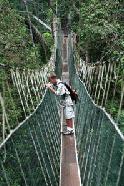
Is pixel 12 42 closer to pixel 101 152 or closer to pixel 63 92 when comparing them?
pixel 63 92

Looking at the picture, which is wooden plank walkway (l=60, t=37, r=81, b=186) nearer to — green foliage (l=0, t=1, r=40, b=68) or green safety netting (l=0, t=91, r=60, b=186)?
green safety netting (l=0, t=91, r=60, b=186)

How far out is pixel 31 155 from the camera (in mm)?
3650

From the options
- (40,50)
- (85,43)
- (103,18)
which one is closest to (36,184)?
(103,18)

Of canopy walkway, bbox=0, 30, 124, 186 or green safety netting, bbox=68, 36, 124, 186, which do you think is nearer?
green safety netting, bbox=68, 36, 124, 186

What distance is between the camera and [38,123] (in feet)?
14.2

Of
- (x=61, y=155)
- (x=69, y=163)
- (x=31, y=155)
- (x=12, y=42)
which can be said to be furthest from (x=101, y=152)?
(x=12, y=42)

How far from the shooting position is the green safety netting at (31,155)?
3.01 meters

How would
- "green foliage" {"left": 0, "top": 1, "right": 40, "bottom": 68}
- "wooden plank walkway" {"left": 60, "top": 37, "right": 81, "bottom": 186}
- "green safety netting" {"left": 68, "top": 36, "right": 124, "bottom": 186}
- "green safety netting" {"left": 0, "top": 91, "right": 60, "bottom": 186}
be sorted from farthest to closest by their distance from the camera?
"green foliage" {"left": 0, "top": 1, "right": 40, "bottom": 68} → "wooden plank walkway" {"left": 60, "top": 37, "right": 81, "bottom": 186} → "green safety netting" {"left": 0, "top": 91, "right": 60, "bottom": 186} → "green safety netting" {"left": 68, "top": 36, "right": 124, "bottom": 186}

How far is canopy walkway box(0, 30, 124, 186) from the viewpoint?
9.48 feet

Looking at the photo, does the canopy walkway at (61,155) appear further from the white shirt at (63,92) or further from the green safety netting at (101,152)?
the white shirt at (63,92)

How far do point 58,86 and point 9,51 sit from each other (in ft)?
11.6

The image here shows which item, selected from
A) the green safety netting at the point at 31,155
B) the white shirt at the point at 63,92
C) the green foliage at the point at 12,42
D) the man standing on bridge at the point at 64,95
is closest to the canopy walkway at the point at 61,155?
the green safety netting at the point at 31,155

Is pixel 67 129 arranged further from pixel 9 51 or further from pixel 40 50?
pixel 40 50

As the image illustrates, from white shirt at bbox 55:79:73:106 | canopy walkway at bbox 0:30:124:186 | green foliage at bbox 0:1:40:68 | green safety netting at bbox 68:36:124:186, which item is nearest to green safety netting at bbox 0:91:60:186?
canopy walkway at bbox 0:30:124:186
